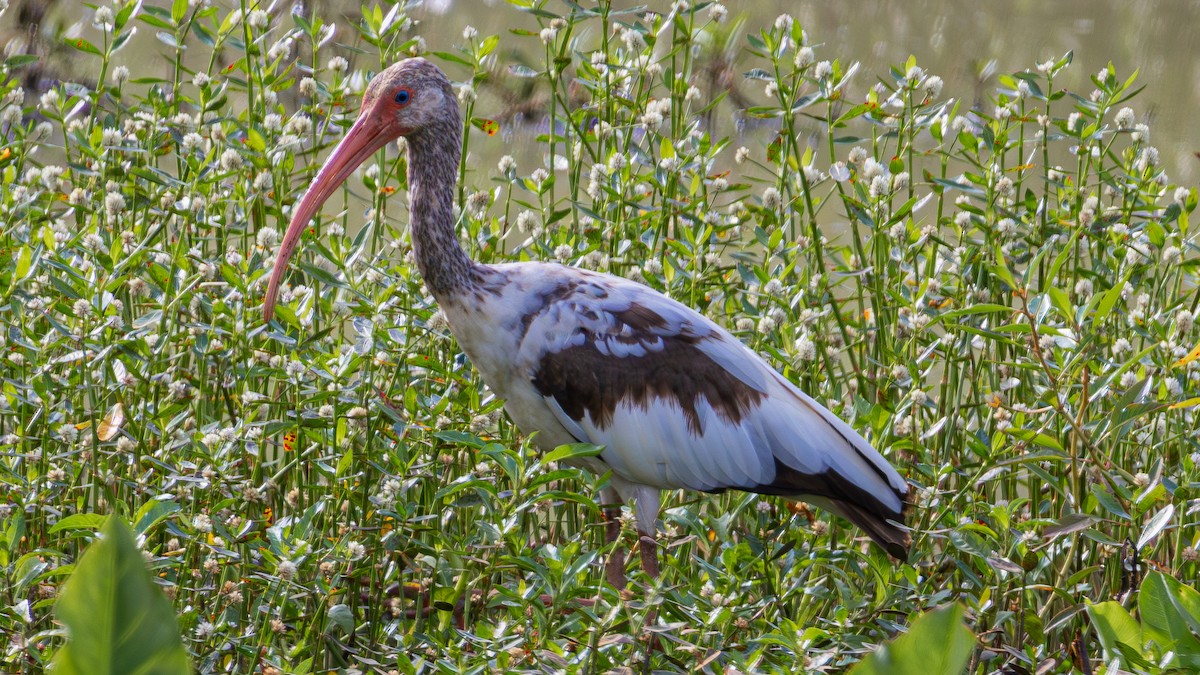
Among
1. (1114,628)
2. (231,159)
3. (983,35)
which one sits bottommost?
(1114,628)

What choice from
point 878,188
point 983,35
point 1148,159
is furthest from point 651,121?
point 983,35

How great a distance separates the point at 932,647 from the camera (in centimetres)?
84

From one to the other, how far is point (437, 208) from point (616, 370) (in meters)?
0.59

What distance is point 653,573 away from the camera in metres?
3.51

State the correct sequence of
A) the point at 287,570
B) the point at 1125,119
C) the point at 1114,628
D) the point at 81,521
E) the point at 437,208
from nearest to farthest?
1. the point at 1114,628
2. the point at 81,521
3. the point at 287,570
4. the point at 437,208
5. the point at 1125,119

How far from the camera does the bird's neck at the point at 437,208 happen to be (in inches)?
131

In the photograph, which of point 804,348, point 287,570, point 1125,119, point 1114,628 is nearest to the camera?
point 1114,628

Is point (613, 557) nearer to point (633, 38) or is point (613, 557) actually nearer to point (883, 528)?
point (883, 528)

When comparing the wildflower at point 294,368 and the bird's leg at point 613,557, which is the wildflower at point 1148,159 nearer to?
the bird's leg at point 613,557

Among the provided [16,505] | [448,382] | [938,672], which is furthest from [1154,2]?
[938,672]

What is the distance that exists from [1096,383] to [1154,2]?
6.40 m

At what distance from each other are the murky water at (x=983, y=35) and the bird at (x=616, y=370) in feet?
11.9

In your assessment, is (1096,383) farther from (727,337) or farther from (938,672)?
(938,672)

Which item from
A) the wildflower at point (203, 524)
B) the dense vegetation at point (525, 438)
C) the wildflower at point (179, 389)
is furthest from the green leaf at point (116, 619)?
the wildflower at point (179, 389)
